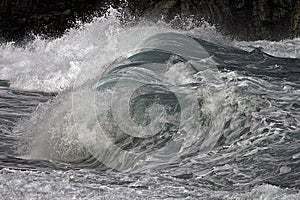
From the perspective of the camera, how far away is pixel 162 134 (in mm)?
5426

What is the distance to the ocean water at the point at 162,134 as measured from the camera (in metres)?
4.21

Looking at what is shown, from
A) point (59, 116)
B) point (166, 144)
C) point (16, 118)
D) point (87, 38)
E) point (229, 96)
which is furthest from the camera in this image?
point (87, 38)

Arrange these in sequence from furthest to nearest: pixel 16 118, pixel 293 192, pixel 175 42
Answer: pixel 175 42, pixel 16 118, pixel 293 192

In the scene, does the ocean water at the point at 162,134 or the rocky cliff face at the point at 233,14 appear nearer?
the ocean water at the point at 162,134

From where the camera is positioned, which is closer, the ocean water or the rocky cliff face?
the ocean water

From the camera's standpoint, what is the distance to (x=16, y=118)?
24.7 feet

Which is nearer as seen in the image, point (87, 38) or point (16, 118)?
point (16, 118)

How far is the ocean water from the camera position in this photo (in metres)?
4.21

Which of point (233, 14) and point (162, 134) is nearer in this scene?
point (162, 134)

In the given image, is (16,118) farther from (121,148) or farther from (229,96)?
(229,96)

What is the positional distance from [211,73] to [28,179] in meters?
3.06

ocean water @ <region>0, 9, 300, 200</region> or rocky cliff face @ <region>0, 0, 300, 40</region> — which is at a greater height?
rocky cliff face @ <region>0, 0, 300, 40</region>

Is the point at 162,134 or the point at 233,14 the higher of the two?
the point at 233,14

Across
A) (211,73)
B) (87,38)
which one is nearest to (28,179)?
(211,73)
